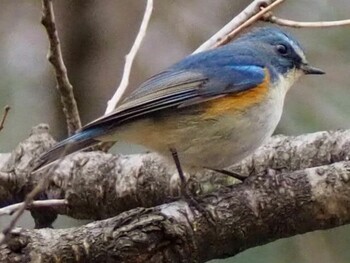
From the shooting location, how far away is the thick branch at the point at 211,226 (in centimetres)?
187

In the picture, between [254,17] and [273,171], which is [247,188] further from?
[254,17]

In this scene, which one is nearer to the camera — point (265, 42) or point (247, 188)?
point (247, 188)

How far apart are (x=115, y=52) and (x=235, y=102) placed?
1639 mm

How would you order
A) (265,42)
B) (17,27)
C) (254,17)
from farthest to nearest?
(17,27)
(265,42)
(254,17)

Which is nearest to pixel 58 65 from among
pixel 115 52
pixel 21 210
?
pixel 21 210

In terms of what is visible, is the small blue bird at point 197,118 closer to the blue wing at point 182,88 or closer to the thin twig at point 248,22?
the blue wing at point 182,88

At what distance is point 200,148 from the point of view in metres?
2.39

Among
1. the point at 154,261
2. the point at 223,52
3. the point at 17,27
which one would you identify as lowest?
the point at 154,261

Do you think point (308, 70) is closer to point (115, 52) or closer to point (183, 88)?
point (183, 88)

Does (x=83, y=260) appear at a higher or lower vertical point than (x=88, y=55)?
lower

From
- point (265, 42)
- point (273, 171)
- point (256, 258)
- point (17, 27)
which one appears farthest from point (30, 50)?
point (273, 171)

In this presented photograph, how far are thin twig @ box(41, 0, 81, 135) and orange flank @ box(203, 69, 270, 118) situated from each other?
1.47 ft

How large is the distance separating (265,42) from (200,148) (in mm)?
616

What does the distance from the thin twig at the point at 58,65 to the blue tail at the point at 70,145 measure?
231 millimetres
